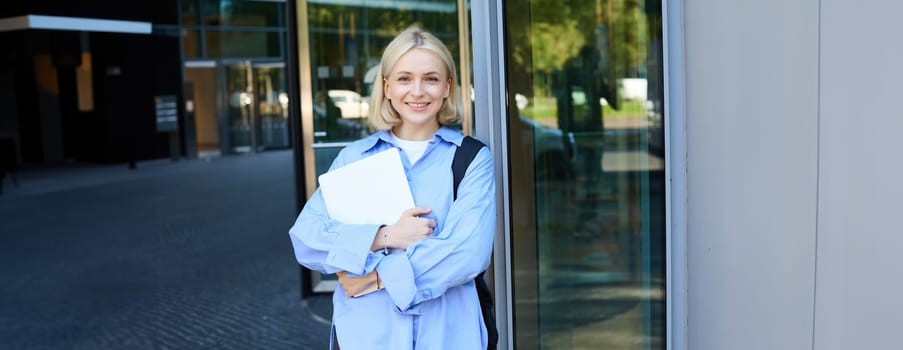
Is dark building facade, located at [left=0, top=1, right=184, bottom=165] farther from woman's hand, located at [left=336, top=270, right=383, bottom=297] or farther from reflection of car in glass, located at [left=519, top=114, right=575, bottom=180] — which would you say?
woman's hand, located at [left=336, top=270, right=383, bottom=297]

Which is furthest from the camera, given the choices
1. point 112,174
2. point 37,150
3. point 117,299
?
point 37,150

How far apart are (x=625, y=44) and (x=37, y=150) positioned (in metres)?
17.5

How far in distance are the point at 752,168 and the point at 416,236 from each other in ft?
2.93

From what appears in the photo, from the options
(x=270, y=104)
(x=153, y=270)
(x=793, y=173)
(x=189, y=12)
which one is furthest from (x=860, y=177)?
(x=270, y=104)

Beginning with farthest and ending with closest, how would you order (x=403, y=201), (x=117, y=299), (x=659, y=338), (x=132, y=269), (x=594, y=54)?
(x=132, y=269)
(x=117, y=299)
(x=594, y=54)
(x=659, y=338)
(x=403, y=201)

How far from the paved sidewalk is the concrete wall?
338 centimetres

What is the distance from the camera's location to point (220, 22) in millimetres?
20391

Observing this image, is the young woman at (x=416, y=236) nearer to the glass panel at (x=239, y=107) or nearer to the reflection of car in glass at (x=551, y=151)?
the reflection of car in glass at (x=551, y=151)

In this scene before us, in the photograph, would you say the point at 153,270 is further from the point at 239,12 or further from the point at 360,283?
the point at 239,12

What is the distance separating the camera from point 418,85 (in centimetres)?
219

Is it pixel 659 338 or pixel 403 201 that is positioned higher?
pixel 403 201

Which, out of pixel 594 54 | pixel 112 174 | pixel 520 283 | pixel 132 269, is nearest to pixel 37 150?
pixel 112 174

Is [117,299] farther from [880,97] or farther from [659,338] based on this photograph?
[880,97]

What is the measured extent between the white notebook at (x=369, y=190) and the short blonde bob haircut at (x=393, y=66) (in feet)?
0.38
